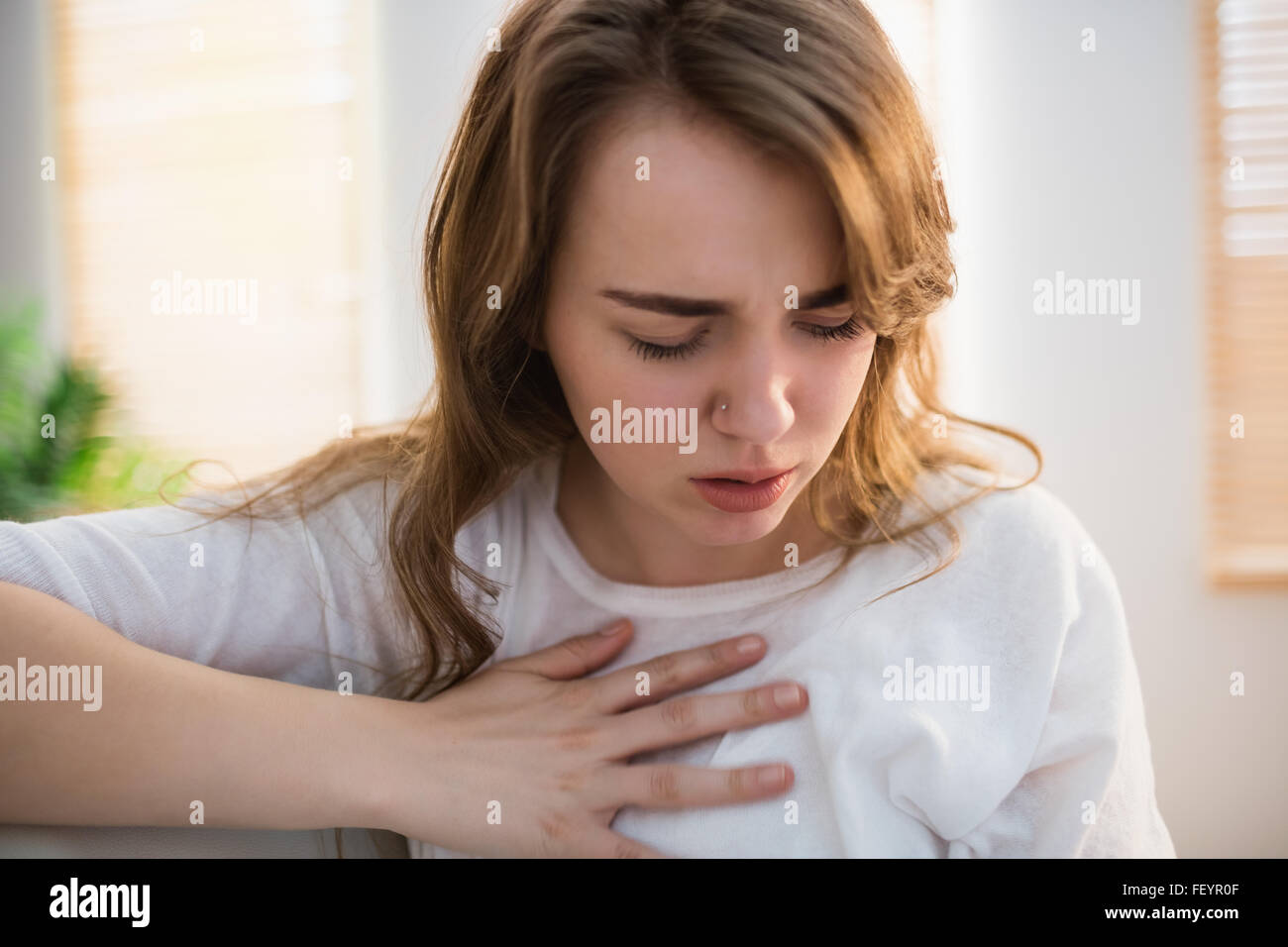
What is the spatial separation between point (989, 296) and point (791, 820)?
1161mm

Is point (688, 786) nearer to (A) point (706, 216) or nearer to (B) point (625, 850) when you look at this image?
(B) point (625, 850)

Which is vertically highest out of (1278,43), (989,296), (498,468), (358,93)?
(358,93)

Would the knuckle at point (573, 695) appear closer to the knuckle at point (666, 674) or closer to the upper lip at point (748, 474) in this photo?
the knuckle at point (666, 674)

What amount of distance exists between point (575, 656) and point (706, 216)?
43 cm

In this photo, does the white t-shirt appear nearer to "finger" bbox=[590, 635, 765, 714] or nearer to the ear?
"finger" bbox=[590, 635, 765, 714]

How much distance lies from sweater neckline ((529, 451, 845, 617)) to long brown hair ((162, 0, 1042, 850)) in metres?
0.05

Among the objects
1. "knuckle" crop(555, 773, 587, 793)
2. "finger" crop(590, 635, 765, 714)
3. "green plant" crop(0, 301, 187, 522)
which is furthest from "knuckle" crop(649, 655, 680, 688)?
"green plant" crop(0, 301, 187, 522)

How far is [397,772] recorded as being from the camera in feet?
2.57

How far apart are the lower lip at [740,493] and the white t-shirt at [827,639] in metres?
0.14

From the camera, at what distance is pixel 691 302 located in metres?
0.68

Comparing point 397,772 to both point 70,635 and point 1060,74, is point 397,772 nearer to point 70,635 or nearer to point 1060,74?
point 70,635

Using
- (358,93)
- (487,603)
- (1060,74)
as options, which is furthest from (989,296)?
(358,93)

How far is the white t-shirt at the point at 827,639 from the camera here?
78 centimetres

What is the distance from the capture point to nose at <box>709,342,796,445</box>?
0.70 metres
